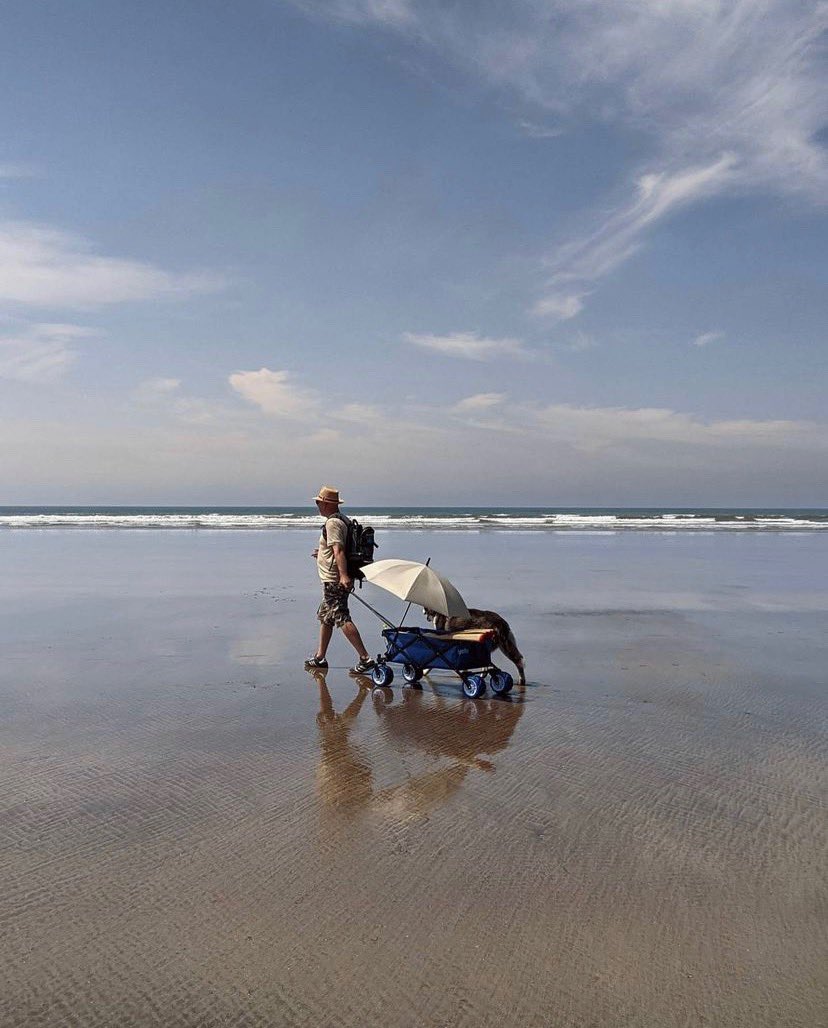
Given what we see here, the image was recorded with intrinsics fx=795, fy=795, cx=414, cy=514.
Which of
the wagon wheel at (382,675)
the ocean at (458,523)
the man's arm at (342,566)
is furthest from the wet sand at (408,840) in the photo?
the ocean at (458,523)

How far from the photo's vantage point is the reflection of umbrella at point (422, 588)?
8359 millimetres

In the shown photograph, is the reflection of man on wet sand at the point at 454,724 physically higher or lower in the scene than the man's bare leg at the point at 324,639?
lower

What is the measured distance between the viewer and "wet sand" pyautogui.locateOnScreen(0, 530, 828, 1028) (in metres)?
3.24

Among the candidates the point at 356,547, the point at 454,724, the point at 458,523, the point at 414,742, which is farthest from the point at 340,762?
the point at 458,523

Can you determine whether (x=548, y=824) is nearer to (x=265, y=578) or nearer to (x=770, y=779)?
(x=770, y=779)

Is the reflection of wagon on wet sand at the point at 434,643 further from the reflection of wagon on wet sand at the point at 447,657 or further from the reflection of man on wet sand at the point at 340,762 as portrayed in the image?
the reflection of man on wet sand at the point at 340,762

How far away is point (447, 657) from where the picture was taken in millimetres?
8500

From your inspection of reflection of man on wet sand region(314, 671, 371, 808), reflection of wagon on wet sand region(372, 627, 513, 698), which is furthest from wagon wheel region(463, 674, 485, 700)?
reflection of man on wet sand region(314, 671, 371, 808)

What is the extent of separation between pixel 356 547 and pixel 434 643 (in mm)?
1552

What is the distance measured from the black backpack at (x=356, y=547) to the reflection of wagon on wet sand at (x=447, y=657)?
0.87 meters

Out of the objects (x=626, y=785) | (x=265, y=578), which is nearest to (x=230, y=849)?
(x=626, y=785)

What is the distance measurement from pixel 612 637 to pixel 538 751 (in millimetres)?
5589

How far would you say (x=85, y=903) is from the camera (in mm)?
3842

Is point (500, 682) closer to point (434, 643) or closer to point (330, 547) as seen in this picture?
point (434, 643)
